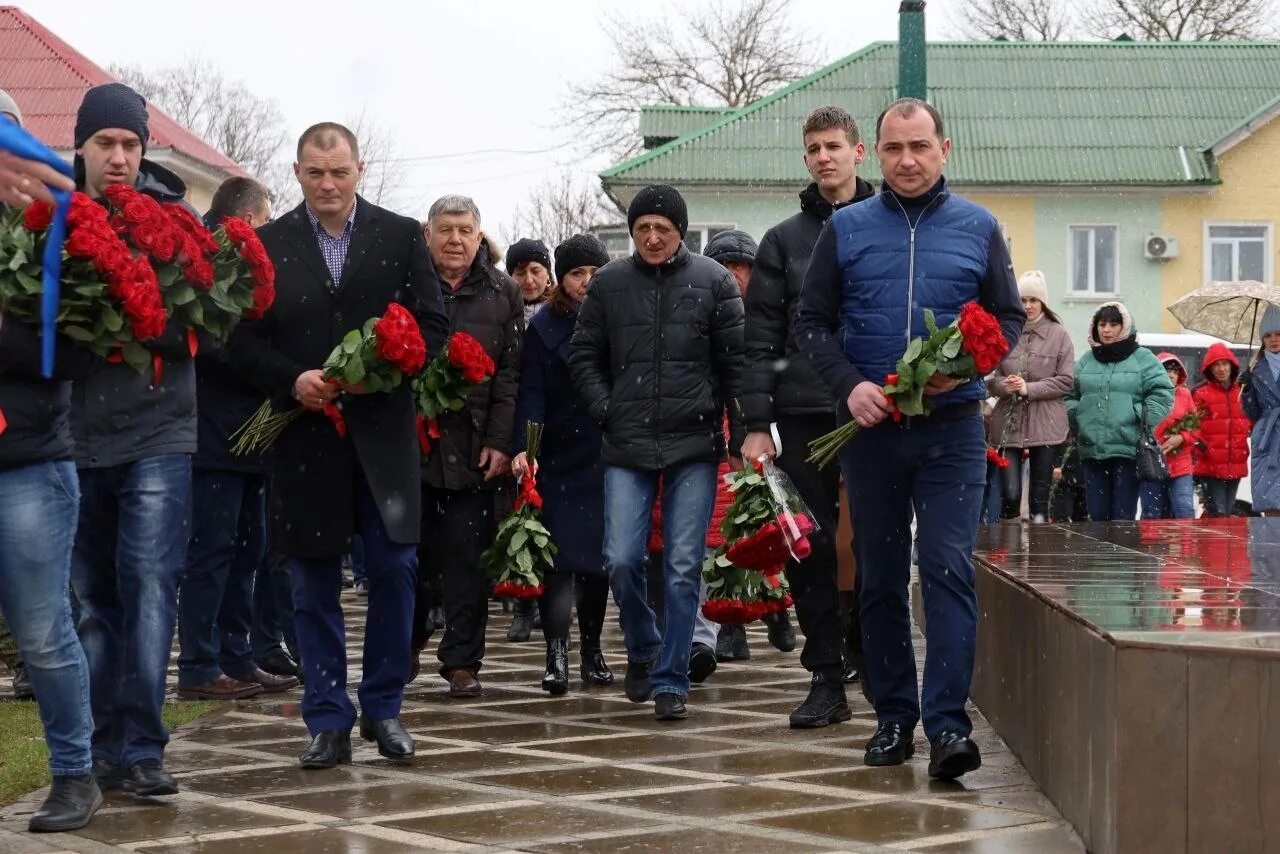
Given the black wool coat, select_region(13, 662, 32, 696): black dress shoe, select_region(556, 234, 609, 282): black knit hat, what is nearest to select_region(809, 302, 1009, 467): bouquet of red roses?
the black wool coat

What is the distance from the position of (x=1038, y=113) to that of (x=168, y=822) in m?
42.0

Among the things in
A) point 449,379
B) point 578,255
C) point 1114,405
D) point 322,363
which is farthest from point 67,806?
point 1114,405

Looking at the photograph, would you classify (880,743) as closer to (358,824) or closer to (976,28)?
(358,824)

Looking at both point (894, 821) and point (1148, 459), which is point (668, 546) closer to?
point (894, 821)

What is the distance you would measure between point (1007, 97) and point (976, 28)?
1458cm

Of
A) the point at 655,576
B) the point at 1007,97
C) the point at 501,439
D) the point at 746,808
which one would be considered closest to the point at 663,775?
the point at 746,808

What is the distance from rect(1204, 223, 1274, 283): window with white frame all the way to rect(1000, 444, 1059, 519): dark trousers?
102ft

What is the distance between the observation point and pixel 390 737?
7.62 m

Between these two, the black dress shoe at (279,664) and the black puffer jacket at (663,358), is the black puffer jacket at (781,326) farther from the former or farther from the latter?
the black dress shoe at (279,664)

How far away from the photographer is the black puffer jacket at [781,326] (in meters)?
8.61

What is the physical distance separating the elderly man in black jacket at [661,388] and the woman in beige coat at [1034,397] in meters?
6.60

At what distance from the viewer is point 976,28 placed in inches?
2398

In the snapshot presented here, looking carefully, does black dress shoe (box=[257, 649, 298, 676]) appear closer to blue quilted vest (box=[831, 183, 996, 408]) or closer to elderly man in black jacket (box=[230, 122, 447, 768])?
elderly man in black jacket (box=[230, 122, 447, 768])

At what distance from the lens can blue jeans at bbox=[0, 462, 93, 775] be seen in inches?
246
